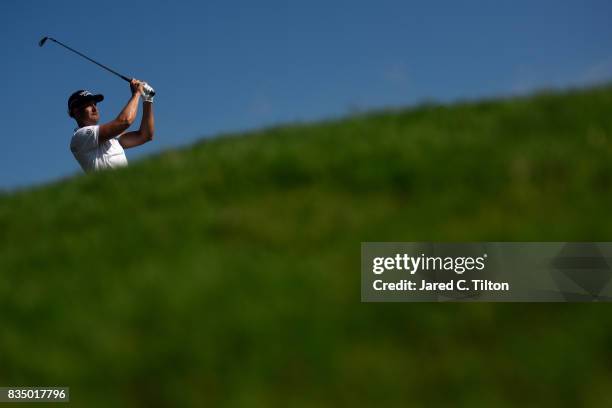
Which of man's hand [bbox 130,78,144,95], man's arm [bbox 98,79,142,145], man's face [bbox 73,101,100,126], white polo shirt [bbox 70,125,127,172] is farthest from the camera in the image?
man's face [bbox 73,101,100,126]

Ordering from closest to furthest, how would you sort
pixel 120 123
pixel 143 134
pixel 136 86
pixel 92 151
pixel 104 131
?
pixel 120 123, pixel 104 131, pixel 92 151, pixel 136 86, pixel 143 134

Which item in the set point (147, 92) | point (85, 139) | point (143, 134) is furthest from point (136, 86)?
point (85, 139)

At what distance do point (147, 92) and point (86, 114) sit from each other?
1276mm

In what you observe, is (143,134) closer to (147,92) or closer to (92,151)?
(147,92)

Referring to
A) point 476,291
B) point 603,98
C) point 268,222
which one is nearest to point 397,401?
point 476,291

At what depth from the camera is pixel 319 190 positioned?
5.31 meters

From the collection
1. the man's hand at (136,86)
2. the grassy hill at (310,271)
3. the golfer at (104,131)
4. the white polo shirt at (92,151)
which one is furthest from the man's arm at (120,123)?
the grassy hill at (310,271)

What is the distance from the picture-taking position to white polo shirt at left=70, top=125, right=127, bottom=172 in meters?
9.52

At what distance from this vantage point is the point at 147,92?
34.3ft

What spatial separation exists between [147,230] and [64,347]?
1461mm

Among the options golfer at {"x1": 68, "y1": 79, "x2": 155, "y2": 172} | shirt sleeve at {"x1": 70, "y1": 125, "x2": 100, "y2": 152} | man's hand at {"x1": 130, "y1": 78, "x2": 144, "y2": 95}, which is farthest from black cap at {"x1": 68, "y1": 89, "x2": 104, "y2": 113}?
shirt sleeve at {"x1": 70, "y1": 125, "x2": 100, "y2": 152}

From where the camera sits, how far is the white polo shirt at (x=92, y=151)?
31.2 feet

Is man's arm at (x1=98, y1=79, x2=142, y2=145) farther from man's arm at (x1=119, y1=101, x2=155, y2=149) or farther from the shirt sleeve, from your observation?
man's arm at (x1=119, y1=101, x2=155, y2=149)

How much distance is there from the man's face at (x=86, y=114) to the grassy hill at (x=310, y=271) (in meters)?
4.07
